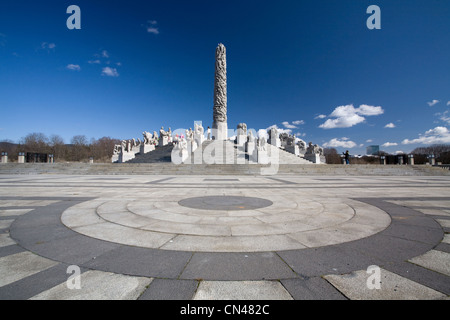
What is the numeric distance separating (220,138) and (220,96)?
381 inches

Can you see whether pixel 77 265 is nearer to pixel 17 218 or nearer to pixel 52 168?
pixel 17 218

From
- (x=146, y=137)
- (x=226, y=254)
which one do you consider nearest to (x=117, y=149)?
(x=146, y=137)

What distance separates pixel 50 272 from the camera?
2400mm

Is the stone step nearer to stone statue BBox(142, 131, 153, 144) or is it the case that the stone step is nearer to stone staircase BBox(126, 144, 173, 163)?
stone staircase BBox(126, 144, 173, 163)

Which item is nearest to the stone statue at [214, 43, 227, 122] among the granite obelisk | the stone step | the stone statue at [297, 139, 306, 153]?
the granite obelisk

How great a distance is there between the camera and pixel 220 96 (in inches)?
1836

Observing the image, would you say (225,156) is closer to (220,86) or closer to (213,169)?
(213,169)

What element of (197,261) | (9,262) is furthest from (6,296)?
(197,261)

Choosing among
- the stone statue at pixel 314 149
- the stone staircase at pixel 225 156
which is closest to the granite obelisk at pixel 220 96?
the stone staircase at pixel 225 156

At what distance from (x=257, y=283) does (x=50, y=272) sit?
2378 millimetres

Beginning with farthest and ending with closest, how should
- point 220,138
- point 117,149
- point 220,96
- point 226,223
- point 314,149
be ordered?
point 220,96 < point 220,138 < point 117,149 < point 314,149 < point 226,223

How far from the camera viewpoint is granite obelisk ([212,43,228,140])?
46031mm

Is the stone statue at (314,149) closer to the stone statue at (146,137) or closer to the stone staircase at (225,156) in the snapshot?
the stone staircase at (225,156)

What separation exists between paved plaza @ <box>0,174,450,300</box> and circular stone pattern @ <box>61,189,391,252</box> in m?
0.02
